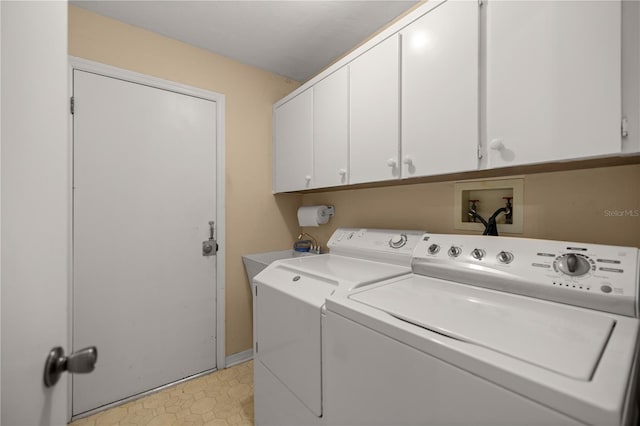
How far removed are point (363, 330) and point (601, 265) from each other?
2.63 ft

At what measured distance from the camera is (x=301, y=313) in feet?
3.97

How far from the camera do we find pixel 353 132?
1662 mm

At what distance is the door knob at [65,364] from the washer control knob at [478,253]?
1268 millimetres

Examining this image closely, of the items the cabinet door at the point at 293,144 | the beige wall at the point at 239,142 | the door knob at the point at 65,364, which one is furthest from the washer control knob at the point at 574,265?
the beige wall at the point at 239,142

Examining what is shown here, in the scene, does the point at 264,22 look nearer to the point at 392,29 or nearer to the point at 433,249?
the point at 392,29

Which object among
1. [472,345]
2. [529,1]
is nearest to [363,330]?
[472,345]

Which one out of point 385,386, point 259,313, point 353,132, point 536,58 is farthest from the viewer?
point 353,132

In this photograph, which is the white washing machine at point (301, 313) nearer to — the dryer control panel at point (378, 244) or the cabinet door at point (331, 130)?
the dryer control panel at point (378, 244)

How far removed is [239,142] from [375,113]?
129cm

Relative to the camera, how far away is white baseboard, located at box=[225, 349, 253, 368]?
228 cm

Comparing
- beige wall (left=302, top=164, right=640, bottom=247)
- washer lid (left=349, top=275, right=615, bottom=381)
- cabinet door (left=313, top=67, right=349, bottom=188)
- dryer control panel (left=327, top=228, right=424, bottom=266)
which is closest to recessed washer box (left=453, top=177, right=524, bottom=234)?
beige wall (left=302, top=164, right=640, bottom=247)

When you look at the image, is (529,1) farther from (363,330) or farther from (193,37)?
(193,37)

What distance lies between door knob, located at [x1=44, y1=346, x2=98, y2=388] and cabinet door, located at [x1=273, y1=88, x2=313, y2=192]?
1.61 meters

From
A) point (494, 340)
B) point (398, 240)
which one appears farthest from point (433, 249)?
point (494, 340)
